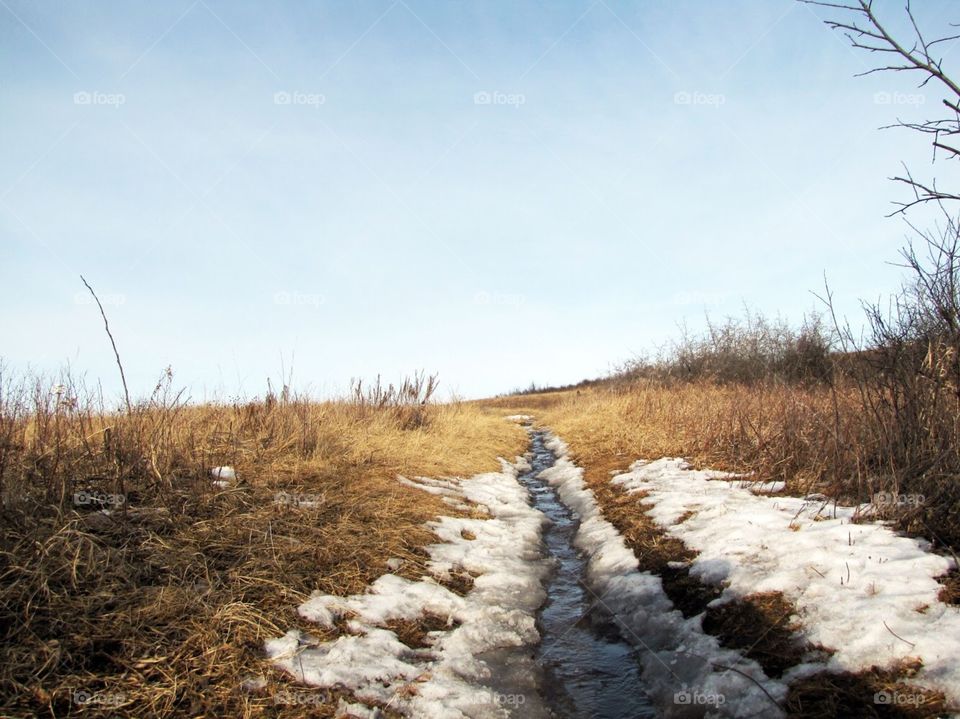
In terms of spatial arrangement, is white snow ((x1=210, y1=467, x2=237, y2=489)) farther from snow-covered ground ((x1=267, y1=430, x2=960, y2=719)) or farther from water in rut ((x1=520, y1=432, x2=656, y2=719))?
water in rut ((x1=520, y1=432, x2=656, y2=719))

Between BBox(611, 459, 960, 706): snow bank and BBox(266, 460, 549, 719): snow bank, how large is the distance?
5.57 ft

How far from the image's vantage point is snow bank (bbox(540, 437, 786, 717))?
3.50 meters

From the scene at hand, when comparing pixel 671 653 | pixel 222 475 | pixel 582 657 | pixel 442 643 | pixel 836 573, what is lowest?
pixel 582 657

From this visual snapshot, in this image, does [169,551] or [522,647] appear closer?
[169,551]

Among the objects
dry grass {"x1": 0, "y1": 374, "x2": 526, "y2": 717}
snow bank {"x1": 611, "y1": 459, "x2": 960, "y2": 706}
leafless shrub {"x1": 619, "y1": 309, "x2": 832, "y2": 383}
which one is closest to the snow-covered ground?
snow bank {"x1": 611, "y1": 459, "x2": 960, "y2": 706}

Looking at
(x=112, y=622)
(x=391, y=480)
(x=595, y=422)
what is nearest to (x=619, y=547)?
(x=391, y=480)

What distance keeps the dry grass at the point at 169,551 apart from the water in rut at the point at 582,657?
114cm

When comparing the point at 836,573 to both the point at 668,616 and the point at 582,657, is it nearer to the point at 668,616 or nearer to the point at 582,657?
the point at 668,616

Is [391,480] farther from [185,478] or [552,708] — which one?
[552,708]

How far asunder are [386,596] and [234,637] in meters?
1.36

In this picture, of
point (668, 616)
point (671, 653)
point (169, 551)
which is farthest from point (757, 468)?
point (169, 551)

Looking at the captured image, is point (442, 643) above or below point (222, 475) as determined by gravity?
below

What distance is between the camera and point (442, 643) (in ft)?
14.1

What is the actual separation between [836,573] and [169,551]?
200 inches
